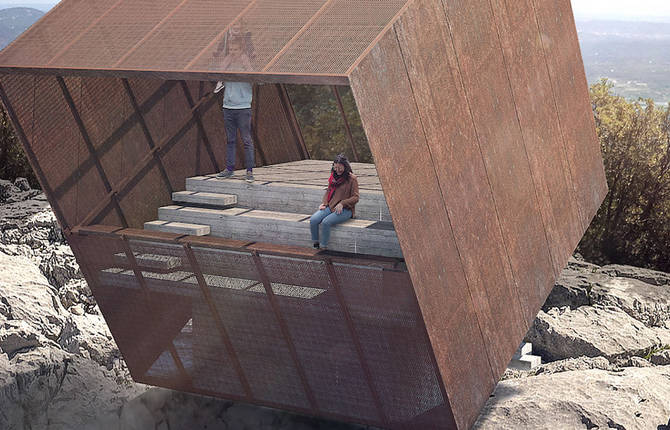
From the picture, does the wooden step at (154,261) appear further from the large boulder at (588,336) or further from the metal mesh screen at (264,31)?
the large boulder at (588,336)

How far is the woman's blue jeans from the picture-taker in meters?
10.7

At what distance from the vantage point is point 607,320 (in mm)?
17875

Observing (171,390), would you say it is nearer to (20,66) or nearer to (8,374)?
(8,374)

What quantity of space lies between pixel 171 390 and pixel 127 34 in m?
6.15

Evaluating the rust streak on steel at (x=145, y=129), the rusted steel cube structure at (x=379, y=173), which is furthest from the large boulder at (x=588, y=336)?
the rust streak on steel at (x=145, y=129)

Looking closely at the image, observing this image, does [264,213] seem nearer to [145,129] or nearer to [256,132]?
[145,129]

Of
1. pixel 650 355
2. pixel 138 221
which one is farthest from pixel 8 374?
pixel 650 355

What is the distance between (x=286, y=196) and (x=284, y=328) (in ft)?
7.07

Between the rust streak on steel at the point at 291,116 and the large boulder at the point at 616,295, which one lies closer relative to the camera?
the rust streak on steel at the point at 291,116

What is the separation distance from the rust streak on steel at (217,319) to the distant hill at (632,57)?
62972mm

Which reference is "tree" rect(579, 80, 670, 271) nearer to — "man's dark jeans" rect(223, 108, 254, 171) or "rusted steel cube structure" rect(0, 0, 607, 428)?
"rusted steel cube structure" rect(0, 0, 607, 428)

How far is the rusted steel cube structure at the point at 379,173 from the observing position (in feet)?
30.7

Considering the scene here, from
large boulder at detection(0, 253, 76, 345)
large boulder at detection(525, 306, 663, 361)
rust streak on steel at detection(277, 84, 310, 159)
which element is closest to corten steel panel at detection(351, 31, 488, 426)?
large boulder at detection(525, 306, 663, 361)

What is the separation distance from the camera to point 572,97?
48.8 ft
